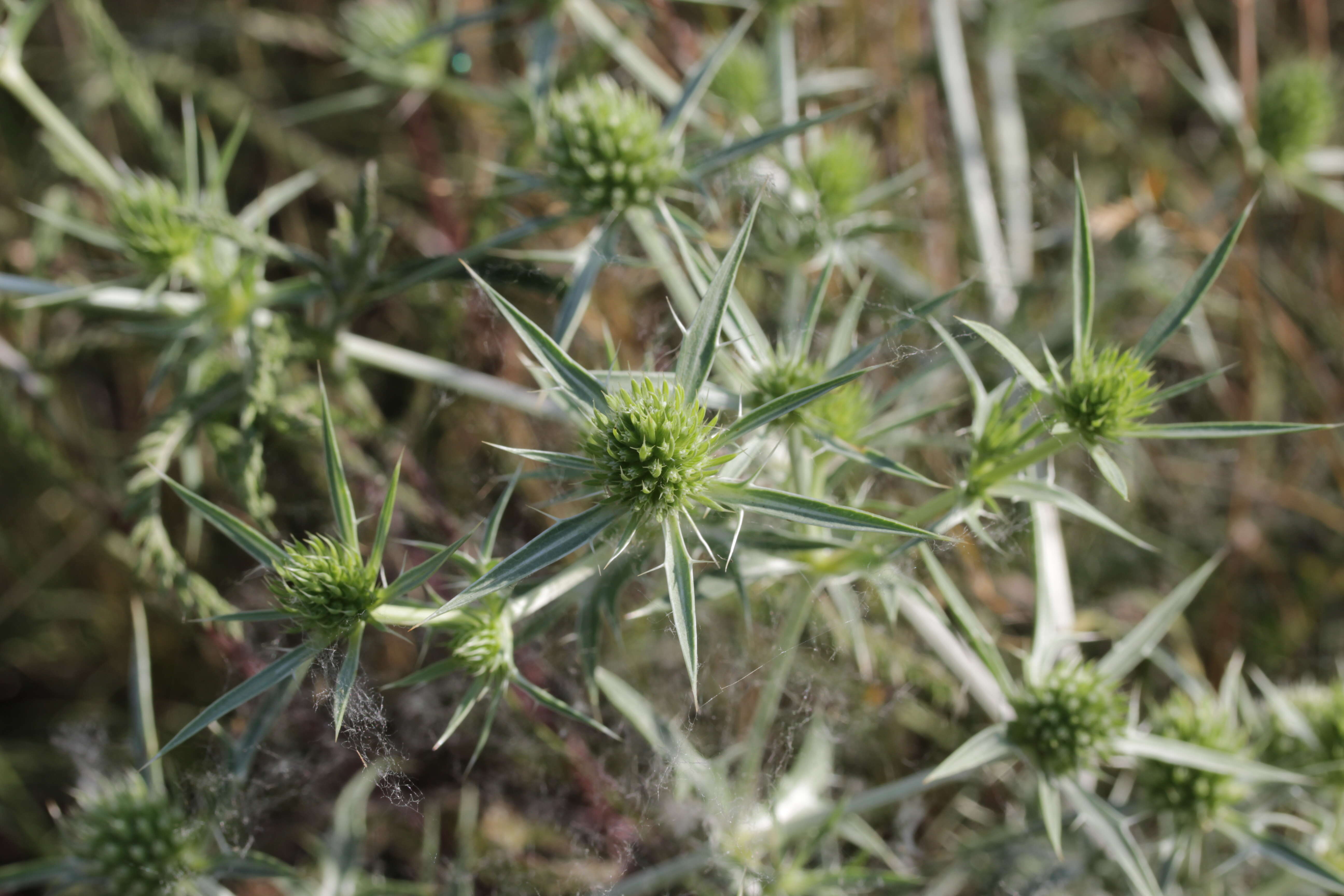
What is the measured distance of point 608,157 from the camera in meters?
1.81

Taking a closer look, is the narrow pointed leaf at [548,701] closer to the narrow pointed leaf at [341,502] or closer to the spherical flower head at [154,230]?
the narrow pointed leaf at [341,502]

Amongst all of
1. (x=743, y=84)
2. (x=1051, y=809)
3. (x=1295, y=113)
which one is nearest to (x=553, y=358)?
(x=1051, y=809)

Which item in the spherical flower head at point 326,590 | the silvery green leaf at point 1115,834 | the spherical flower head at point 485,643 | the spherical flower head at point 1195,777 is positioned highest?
the spherical flower head at point 326,590

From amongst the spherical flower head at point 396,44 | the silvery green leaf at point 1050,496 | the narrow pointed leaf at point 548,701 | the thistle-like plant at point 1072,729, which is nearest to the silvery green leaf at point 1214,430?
the silvery green leaf at point 1050,496

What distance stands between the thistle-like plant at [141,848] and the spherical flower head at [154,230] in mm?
760

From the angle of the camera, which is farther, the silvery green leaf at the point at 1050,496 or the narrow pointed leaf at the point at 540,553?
the silvery green leaf at the point at 1050,496

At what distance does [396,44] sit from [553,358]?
5.96 feet

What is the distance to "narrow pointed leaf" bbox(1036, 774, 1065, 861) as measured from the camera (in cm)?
140

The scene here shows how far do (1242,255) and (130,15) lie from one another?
438 cm

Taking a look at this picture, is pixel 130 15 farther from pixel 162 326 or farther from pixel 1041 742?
pixel 1041 742

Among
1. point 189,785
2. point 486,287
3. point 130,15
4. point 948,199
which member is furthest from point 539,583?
point 130,15

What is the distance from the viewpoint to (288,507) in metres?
2.10

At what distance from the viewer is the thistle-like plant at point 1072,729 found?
145 centimetres

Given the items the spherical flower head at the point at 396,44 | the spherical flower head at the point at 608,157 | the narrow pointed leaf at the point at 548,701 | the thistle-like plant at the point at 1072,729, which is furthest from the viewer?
the spherical flower head at the point at 396,44
